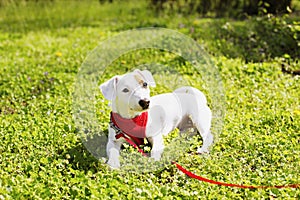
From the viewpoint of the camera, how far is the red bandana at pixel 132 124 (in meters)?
4.19

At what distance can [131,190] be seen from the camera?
3.73 m

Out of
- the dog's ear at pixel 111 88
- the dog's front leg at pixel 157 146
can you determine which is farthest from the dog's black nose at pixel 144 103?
the dog's front leg at pixel 157 146

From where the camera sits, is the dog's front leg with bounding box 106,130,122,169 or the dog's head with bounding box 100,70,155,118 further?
the dog's front leg with bounding box 106,130,122,169

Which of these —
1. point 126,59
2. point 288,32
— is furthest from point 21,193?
point 288,32

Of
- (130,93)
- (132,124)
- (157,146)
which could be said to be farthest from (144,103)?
(157,146)

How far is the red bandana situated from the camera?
4.19 meters

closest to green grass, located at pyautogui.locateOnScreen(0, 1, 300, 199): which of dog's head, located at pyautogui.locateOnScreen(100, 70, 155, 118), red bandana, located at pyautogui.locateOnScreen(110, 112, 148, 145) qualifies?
red bandana, located at pyautogui.locateOnScreen(110, 112, 148, 145)

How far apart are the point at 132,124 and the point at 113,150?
275mm

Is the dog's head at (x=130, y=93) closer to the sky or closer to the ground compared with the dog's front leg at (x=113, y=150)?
closer to the sky

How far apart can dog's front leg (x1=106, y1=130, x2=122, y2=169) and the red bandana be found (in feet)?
0.38

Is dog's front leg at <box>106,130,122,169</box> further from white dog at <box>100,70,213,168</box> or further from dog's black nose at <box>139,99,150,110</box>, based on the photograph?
dog's black nose at <box>139,99,150,110</box>

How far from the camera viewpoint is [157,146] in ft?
14.1

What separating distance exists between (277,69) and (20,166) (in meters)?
4.22

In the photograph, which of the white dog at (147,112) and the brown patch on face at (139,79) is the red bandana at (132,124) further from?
the brown patch on face at (139,79)
